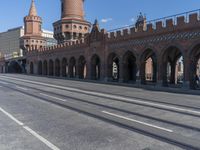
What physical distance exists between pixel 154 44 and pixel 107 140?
2279 centimetres

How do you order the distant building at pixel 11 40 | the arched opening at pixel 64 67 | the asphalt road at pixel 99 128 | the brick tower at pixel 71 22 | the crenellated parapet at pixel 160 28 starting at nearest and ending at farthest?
1. the asphalt road at pixel 99 128
2. the crenellated parapet at pixel 160 28
3. the arched opening at pixel 64 67
4. the brick tower at pixel 71 22
5. the distant building at pixel 11 40

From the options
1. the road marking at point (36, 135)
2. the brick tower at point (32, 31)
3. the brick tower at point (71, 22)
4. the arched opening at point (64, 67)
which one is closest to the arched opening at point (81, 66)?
the arched opening at point (64, 67)

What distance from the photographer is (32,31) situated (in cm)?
6512

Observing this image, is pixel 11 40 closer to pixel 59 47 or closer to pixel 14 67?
pixel 14 67

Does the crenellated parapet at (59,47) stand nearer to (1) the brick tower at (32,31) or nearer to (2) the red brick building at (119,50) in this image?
(2) the red brick building at (119,50)

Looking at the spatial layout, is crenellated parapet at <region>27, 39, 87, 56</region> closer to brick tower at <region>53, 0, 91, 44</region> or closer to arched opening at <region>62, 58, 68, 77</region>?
arched opening at <region>62, 58, 68, 77</region>

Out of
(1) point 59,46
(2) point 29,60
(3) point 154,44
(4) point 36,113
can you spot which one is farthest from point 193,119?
(2) point 29,60

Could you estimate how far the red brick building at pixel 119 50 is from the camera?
25.3 m

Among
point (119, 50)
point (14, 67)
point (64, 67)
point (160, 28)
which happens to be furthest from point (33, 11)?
point (160, 28)

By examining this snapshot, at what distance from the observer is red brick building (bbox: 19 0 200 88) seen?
25.3m

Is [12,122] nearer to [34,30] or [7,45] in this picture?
[34,30]

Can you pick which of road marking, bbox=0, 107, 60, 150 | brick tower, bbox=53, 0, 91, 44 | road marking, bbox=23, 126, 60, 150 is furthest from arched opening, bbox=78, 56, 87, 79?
road marking, bbox=23, 126, 60, 150

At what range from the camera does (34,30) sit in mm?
65188

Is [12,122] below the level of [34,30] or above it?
below
